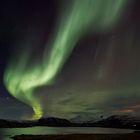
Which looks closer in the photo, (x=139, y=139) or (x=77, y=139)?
(x=139, y=139)

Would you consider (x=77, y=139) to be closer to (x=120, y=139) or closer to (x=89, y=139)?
(x=89, y=139)

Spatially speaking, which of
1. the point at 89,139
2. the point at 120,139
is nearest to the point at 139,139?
the point at 120,139

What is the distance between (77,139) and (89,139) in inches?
108

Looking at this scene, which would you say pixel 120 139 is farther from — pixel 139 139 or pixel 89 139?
pixel 89 139

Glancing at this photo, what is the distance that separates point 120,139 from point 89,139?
1106 centimetres

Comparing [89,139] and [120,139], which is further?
[89,139]

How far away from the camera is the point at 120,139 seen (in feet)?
170

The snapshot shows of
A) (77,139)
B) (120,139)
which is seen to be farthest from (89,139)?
(120,139)

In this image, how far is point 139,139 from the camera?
5075 cm

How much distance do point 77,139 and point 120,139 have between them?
13.3m

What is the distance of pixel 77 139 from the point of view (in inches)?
2466

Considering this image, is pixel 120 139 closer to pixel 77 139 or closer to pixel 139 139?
pixel 139 139

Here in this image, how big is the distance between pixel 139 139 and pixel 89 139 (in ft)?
44.4

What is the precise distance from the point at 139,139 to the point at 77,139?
629 inches
